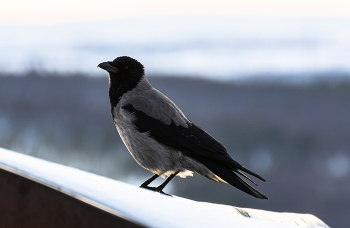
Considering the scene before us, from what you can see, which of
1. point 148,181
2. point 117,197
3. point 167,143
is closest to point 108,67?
point 167,143

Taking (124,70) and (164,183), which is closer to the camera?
(164,183)

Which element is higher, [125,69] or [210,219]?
[125,69]

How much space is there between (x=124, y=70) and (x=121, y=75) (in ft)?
0.20

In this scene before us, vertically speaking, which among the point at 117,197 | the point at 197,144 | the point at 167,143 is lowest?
the point at 117,197

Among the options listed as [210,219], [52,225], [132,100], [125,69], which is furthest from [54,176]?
[125,69]

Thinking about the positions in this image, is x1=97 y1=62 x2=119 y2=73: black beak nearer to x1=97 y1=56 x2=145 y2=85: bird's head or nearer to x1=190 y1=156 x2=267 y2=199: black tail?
x1=97 y1=56 x2=145 y2=85: bird's head

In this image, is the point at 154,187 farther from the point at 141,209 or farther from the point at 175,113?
the point at 141,209

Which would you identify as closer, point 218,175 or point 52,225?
point 52,225

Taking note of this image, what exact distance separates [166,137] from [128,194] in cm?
252

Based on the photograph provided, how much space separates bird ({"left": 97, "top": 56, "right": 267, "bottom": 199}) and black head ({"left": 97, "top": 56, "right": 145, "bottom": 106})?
0.28 feet

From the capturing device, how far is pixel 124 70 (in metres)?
4.07

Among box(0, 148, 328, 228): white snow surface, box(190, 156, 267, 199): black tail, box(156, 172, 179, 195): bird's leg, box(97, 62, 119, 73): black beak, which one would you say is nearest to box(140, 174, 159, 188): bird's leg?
box(156, 172, 179, 195): bird's leg

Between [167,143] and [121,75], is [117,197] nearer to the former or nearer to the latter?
[167,143]

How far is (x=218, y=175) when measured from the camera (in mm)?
3451
